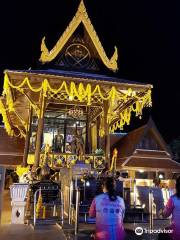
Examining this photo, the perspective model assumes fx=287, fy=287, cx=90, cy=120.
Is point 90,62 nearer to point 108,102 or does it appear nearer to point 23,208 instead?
point 108,102

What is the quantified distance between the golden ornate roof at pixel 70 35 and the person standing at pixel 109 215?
11.1 m

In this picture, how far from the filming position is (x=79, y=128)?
59.7ft

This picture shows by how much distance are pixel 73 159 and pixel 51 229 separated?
24.0 ft

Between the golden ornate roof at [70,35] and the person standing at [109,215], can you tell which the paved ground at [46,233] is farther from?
the golden ornate roof at [70,35]

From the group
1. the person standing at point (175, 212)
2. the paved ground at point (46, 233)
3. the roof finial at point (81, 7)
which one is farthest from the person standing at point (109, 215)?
the roof finial at point (81, 7)

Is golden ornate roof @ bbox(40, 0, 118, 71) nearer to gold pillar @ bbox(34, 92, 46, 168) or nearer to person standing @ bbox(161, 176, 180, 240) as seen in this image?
gold pillar @ bbox(34, 92, 46, 168)

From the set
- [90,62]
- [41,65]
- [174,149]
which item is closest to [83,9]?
[90,62]

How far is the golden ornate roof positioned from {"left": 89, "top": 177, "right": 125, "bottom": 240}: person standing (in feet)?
36.5

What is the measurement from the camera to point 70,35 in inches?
568

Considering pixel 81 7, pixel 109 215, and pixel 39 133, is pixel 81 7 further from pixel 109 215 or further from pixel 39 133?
pixel 109 215

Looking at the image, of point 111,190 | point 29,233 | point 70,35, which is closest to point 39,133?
point 70,35

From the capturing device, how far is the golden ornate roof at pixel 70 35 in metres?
14.2

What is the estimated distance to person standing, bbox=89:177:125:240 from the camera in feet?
12.6

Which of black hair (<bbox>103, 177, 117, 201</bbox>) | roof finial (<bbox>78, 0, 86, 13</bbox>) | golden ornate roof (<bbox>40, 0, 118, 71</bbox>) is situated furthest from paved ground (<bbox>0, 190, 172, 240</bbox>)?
roof finial (<bbox>78, 0, 86, 13</bbox>)
